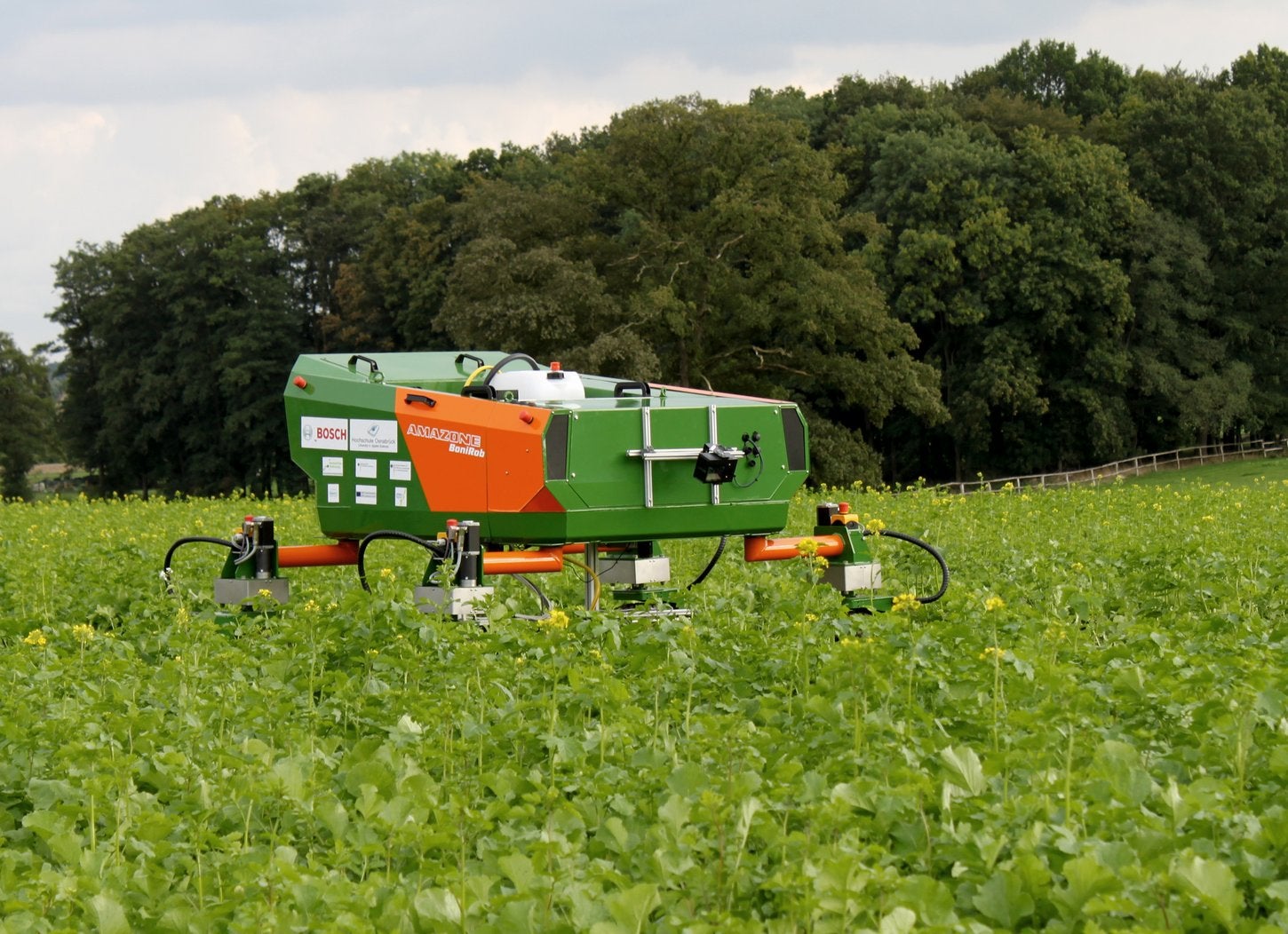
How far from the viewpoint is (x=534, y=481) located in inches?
366

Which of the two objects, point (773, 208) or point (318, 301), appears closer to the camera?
point (773, 208)

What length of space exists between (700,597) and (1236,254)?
4612cm

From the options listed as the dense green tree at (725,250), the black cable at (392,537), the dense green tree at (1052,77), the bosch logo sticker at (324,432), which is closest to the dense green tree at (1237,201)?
the dense green tree at (1052,77)

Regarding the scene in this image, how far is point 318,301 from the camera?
60.0m

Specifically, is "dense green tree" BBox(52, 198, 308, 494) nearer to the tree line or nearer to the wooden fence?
the tree line

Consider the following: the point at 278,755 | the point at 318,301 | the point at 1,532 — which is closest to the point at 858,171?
the point at 318,301

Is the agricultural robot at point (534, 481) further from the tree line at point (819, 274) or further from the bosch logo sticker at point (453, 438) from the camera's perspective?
the tree line at point (819, 274)

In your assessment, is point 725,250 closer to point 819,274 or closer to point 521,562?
point 819,274

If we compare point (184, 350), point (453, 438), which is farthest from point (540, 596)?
point (184, 350)

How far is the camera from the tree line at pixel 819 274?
130 feet

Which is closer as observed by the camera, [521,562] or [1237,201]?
[521,562]

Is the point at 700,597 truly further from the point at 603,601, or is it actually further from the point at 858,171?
the point at 858,171

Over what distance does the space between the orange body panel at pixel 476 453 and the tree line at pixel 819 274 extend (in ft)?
82.1

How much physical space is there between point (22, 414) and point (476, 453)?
6304 centimetres
